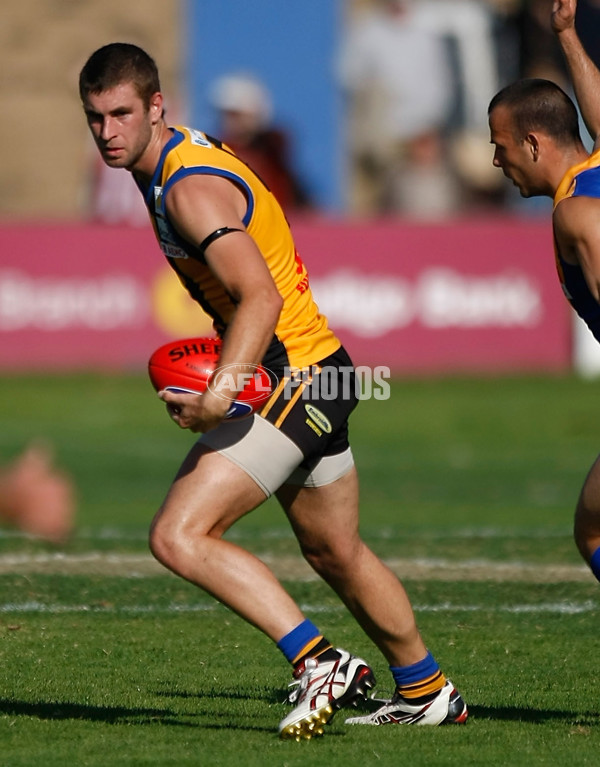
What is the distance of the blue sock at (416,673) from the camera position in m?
5.74

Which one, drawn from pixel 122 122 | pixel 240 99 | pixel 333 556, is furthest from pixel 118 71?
pixel 240 99

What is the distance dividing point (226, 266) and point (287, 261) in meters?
0.53

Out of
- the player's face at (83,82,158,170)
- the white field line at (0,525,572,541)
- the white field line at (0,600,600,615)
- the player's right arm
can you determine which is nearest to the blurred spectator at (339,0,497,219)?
the white field line at (0,525,572,541)

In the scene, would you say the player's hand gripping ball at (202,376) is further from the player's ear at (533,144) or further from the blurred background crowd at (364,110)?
the blurred background crowd at (364,110)

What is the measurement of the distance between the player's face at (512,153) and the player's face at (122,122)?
1257 mm

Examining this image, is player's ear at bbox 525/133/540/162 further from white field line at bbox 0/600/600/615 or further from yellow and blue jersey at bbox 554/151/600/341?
white field line at bbox 0/600/600/615

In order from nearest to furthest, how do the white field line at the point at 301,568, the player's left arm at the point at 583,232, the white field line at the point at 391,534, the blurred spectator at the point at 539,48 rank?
the player's left arm at the point at 583,232 → the white field line at the point at 301,568 → the white field line at the point at 391,534 → the blurred spectator at the point at 539,48

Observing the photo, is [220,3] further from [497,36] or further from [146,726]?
[146,726]

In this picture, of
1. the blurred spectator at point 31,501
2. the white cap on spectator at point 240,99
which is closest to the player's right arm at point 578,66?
the blurred spectator at point 31,501

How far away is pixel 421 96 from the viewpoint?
2100 cm

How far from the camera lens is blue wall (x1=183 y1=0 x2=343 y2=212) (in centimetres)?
2303

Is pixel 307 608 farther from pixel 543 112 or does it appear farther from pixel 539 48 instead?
pixel 539 48

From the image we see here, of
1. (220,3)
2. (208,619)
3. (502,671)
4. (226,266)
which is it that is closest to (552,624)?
(502,671)

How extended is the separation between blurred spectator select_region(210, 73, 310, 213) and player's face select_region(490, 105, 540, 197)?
1337 cm
